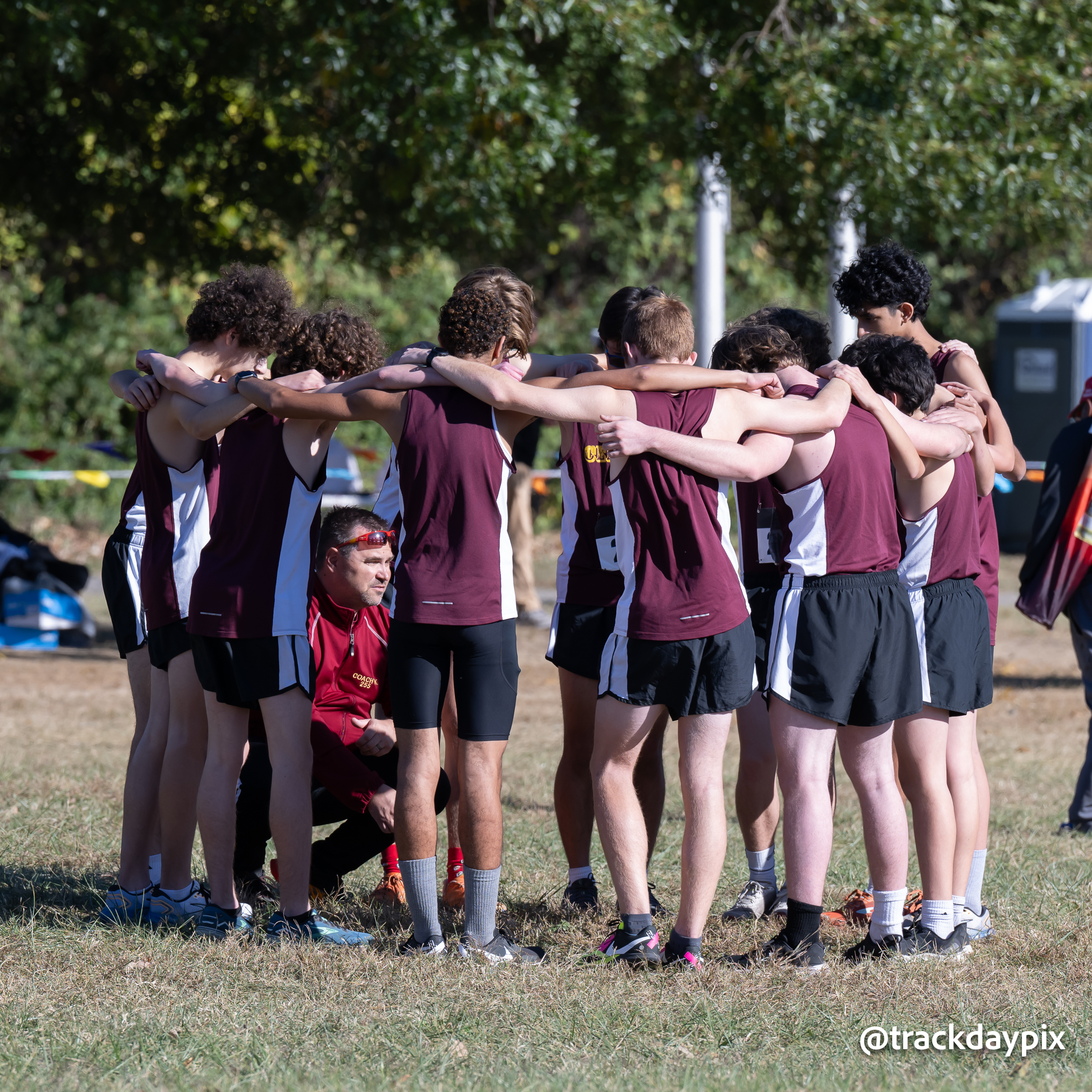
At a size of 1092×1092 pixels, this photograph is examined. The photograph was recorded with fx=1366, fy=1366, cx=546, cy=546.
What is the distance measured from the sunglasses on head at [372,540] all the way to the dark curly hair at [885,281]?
1.73m

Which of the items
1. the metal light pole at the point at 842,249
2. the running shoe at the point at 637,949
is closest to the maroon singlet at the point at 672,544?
the running shoe at the point at 637,949

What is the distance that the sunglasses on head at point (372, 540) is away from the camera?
4.58m

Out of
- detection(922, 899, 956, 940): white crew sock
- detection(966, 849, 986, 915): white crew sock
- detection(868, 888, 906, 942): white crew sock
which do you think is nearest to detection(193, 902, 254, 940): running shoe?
detection(868, 888, 906, 942): white crew sock

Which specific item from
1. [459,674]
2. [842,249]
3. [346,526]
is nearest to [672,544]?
[459,674]

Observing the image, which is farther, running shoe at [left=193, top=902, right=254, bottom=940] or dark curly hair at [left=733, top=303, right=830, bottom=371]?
dark curly hair at [left=733, top=303, right=830, bottom=371]

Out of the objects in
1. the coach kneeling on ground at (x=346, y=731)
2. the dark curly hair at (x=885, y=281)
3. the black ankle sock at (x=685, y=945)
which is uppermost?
the dark curly hair at (x=885, y=281)

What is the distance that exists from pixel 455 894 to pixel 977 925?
5.66ft

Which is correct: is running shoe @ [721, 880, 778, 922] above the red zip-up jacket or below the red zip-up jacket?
below

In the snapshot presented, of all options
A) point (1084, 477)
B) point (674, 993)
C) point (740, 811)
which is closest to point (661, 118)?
point (1084, 477)

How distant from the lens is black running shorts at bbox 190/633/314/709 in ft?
13.1

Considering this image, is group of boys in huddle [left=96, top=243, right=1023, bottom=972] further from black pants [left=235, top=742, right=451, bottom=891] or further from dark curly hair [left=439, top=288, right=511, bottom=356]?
black pants [left=235, top=742, right=451, bottom=891]

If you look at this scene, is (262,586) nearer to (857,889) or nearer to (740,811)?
(740,811)

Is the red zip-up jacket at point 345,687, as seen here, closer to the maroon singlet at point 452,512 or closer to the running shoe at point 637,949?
the maroon singlet at point 452,512

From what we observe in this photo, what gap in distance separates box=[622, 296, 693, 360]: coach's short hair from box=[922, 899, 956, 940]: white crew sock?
70.2 inches
